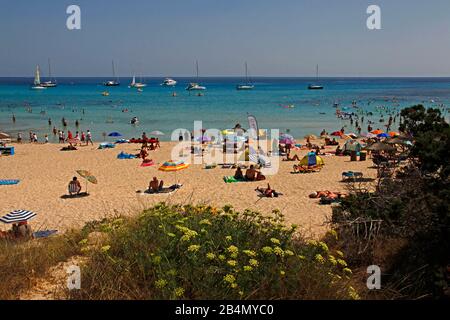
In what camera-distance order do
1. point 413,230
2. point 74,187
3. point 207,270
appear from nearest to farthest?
point 207,270, point 413,230, point 74,187

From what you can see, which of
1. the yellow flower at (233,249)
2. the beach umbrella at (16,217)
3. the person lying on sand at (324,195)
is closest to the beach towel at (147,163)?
the person lying on sand at (324,195)

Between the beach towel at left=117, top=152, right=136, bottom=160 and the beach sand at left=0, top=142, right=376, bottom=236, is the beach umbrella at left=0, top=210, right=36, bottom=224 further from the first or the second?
the beach towel at left=117, top=152, right=136, bottom=160

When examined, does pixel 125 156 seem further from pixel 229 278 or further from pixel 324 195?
pixel 229 278

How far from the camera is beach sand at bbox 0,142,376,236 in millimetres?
11906

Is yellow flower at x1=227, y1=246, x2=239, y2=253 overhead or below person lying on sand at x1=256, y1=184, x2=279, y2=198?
overhead

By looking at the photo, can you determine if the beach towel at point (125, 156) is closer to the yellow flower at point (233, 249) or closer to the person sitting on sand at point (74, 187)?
the person sitting on sand at point (74, 187)

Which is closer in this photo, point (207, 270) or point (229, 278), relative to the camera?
point (229, 278)

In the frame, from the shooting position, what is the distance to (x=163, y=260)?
4090mm

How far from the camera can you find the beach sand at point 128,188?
39.1 ft

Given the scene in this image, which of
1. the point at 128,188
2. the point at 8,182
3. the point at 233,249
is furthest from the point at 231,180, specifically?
the point at 233,249

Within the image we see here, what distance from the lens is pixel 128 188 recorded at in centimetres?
1605

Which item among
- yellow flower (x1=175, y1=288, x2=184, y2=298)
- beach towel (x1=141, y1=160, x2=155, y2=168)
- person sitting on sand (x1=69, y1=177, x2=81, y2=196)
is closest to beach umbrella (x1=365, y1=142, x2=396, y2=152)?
beach towel (x1=141, y1=160, x2=155, y2=168)

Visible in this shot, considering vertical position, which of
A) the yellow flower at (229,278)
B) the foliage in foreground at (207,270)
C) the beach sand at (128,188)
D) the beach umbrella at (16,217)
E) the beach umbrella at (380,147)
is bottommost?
the beach sand at (128,188)
